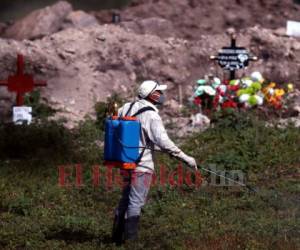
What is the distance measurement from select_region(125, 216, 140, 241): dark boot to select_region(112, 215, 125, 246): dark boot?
0.16 feet

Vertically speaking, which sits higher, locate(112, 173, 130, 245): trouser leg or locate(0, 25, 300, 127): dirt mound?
locate(0, 25, 300, 127): dirt mound

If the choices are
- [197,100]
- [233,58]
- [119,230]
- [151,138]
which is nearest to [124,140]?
[151,138]

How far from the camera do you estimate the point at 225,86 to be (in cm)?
1661

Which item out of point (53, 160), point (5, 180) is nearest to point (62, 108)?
point (53, 160)

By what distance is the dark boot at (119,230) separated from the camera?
9531mm

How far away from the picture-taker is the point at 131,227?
950 cm

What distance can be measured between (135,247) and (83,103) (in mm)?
9134

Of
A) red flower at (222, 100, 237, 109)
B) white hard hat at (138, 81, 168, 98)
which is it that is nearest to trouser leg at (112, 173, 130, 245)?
white hard hat at (138, 81, 168, 98)

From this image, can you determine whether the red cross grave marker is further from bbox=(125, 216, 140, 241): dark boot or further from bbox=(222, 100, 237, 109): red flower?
bbox=(125, 216, 140, 241): dark boot

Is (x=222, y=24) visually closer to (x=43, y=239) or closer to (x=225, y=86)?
(x=225, y=86)

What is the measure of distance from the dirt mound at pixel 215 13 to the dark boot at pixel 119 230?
12.5 meters

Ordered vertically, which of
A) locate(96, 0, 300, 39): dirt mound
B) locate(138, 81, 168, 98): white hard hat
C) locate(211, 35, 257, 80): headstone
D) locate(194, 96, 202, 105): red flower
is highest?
locate(96, 0, 300, 39): dirt mound

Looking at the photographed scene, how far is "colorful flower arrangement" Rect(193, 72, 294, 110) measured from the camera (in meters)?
16.3

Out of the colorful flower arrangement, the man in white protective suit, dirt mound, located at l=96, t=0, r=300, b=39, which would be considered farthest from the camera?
dirt mound, located at l=96, t=0, r=300, b=39
